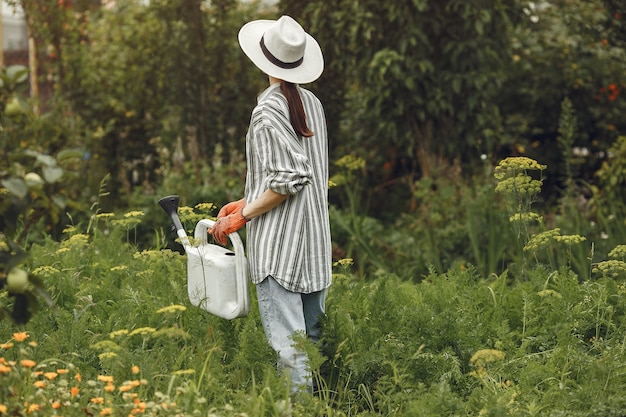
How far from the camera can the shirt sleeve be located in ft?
12.4

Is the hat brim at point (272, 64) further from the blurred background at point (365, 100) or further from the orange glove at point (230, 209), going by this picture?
the blurred background at point (365, 100)

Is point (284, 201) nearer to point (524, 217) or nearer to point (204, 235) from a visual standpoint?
point (204, 235)

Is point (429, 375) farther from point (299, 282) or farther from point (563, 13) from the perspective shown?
point (563, 13)

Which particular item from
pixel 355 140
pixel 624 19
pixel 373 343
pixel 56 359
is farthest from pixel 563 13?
pixel 56 359

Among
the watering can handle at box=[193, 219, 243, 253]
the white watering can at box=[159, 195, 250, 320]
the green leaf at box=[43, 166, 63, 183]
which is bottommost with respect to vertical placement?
the white watering can at box=[159, 195, 250, 320]

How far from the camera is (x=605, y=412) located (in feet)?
11.9

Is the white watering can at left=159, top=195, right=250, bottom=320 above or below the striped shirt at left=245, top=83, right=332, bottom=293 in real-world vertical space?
below

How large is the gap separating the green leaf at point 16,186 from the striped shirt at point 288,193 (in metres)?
1.09

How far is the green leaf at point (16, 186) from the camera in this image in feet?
9.56

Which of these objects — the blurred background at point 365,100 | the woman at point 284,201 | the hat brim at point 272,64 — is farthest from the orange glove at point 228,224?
the blurred background at point 365,100

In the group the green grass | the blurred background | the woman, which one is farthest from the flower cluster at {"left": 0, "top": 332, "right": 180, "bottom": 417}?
the blurred background

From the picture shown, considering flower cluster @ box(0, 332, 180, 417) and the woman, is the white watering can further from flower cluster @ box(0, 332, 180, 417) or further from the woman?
flower cluster @ box(0, 332, 180, 417)

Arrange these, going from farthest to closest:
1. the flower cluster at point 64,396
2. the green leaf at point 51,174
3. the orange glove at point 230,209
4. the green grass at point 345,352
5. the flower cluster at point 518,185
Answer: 1. the flower cluster at point 518,185
2. the orange glove at point 230,209
3. the green grass at point 345,352
4. the flower cluster at point 64,396
5. the green leaf at point 51,174

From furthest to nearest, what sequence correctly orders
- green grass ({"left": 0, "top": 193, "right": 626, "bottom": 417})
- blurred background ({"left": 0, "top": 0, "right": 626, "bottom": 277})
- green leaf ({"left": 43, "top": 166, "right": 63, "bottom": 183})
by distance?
blurred background ({"left": 0, "top": 0, "right": 626, "bottom": 277}) → green grass ({"left": 0, "top": 193, "right": 626, "bottom": 417}) → green leaf ({"left": 43, "top": 166, "right": 63, "bottom": 183})
